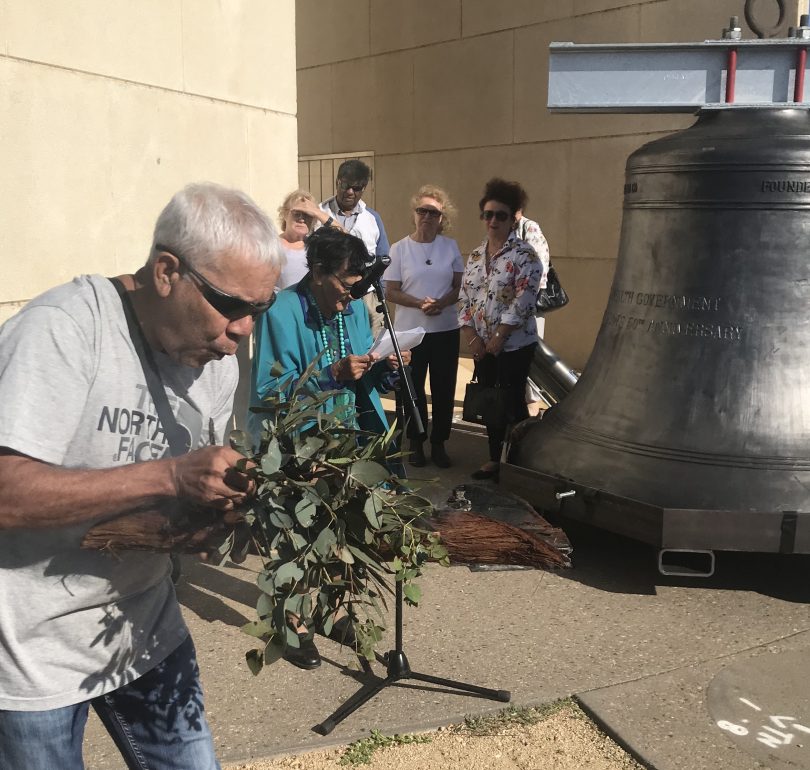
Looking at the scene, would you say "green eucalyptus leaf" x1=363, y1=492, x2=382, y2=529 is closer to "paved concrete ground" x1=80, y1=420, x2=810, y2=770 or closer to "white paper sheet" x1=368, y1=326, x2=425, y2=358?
"paved concrete ground" x1=80, y1=420, x2=810, y2=770

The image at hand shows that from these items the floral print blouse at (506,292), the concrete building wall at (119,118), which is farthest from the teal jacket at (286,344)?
the floral print blouse at (506,292)

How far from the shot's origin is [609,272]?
10273 mm

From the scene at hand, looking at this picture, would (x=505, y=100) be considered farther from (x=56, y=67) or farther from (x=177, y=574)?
(x=177, y=574)

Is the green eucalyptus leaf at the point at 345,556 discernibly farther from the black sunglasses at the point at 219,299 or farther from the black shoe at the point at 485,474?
the black shoe at the point at 485,474

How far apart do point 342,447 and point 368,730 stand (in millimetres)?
1517

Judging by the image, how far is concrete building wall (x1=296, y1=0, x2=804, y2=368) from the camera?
10094 mm

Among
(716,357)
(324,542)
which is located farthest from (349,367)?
(324,542)

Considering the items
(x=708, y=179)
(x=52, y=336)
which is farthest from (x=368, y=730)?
(x=708, y=179)

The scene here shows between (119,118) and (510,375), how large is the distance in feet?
9.35

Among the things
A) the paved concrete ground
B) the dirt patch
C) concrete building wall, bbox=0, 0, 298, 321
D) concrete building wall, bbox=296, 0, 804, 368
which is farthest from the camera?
concrete building wall, bbox=296, 0, 804, 368

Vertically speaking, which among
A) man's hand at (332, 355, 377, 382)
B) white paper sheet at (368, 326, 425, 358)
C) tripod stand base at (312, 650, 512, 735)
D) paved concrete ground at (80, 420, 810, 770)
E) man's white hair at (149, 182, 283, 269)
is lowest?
paved concrete ground at (80, 420, 810, 770)

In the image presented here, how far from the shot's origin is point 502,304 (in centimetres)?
617

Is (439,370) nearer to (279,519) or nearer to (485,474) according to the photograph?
(485,474)

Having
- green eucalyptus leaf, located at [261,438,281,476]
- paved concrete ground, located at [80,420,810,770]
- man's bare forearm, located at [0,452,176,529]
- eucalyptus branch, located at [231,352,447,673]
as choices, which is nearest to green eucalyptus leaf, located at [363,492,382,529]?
eucalyptus branch, located at [231,352,447,673]
